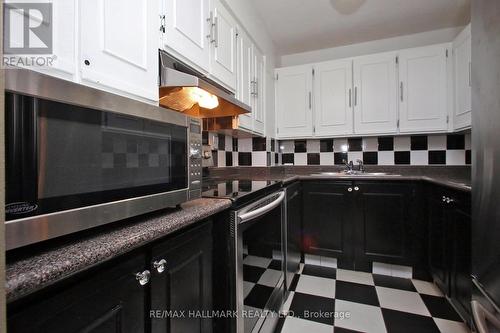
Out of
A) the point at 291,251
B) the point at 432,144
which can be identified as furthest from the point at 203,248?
the point at 432,144

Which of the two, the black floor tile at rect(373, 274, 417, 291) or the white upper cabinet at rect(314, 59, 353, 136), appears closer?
A: the black floor tile at rect(373, 274, 417, 291)

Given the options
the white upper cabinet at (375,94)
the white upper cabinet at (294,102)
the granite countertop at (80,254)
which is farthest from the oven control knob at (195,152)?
the white upper cabinet at (375,94)

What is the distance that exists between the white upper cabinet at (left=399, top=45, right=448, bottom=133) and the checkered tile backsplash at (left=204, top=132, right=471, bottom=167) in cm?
24

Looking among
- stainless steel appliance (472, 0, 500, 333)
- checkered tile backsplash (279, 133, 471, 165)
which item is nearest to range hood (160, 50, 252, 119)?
stainless steel appliance (472, 0, 500, 333)

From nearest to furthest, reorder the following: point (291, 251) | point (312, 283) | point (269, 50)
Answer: point (291, 251) < point (312, 283) < point (269, 50)

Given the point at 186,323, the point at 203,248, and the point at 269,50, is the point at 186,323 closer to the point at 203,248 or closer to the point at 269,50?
the point at 203,248

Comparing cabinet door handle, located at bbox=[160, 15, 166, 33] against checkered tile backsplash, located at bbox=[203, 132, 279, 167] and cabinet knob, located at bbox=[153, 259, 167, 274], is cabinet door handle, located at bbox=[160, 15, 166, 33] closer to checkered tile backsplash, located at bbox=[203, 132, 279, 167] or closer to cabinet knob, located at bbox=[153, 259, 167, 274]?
cabinet knob, located at bbox=[153, 259, 167, 274]

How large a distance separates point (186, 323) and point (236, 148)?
188cm

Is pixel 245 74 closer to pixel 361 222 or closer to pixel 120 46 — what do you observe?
pixel 120 46

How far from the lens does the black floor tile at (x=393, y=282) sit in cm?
180

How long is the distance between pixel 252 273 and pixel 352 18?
2.30m

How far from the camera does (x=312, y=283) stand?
1.86m

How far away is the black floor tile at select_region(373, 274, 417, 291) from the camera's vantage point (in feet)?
5.90

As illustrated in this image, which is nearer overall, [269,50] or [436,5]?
[436,5]
